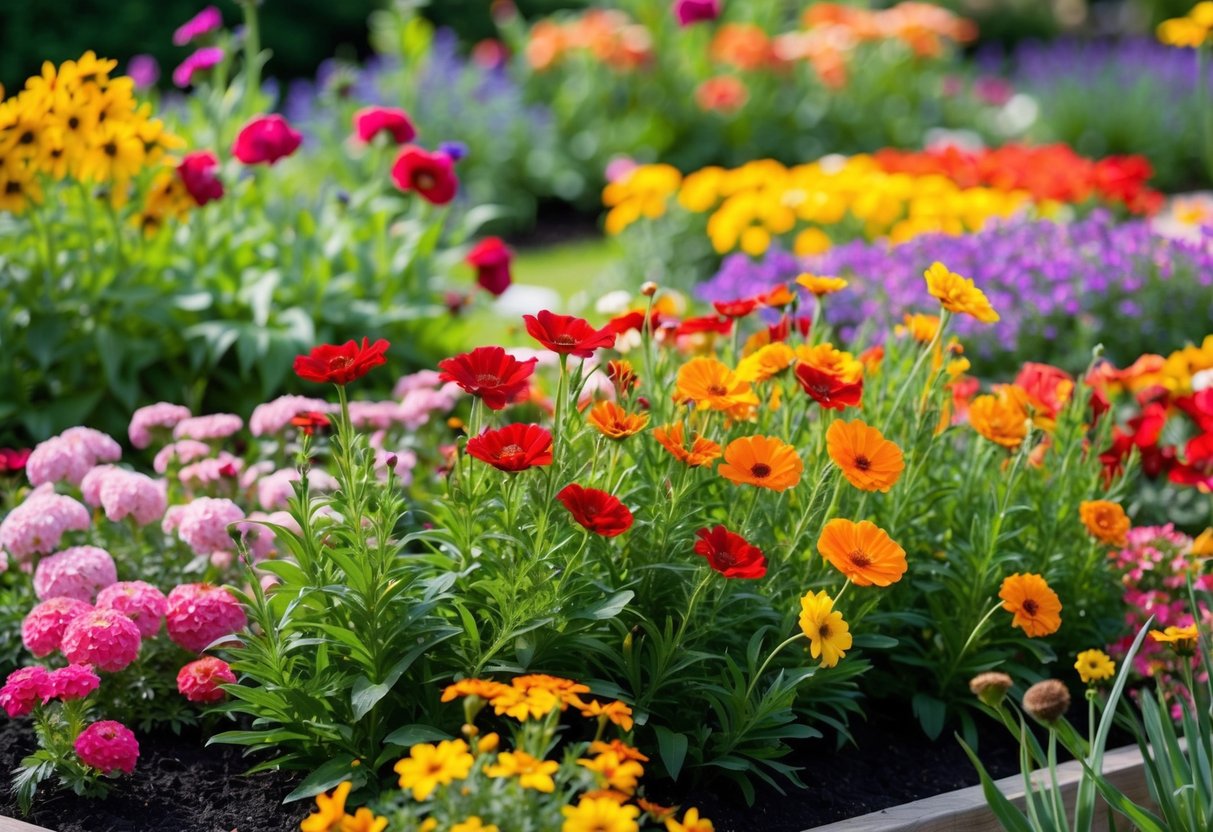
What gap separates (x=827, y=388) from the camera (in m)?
2.38

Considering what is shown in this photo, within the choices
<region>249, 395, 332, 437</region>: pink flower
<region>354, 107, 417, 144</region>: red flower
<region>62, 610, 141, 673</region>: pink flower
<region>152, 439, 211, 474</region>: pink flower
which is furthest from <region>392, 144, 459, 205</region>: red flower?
<region>62, 610, 141, 673</region>: pink flower

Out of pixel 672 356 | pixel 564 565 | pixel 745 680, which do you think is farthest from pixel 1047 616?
pixel 672 356

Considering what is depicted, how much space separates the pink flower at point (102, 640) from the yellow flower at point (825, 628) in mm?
1247

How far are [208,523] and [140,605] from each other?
0.23 m

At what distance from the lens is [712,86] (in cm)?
780

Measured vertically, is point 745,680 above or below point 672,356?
below

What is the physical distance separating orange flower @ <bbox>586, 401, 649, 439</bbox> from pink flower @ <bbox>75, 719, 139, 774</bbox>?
101 centimetres

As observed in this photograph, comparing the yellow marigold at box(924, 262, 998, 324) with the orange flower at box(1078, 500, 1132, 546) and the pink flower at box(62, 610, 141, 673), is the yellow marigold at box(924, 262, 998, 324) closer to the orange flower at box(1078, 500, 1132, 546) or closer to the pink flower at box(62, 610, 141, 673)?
the orange flower at box(1078, 500, 1132, 546)

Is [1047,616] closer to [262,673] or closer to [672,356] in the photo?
[672,356]

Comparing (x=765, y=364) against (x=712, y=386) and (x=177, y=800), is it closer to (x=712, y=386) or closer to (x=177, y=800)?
(x=712, y=386)

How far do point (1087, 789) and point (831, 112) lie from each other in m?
6.56

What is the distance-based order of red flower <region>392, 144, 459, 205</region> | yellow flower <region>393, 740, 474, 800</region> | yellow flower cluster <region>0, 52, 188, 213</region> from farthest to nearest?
red flower <region>392, 144, 459, 205</region> < yellow flower cluster <region>0, 52, 188, 213</region> < yellow flower <region>393, 740, 474, 800</region>

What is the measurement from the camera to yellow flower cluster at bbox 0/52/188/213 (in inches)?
138

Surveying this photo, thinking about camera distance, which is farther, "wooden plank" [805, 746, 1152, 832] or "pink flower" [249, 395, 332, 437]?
"pink flower" [249, 395, 332, 437]
